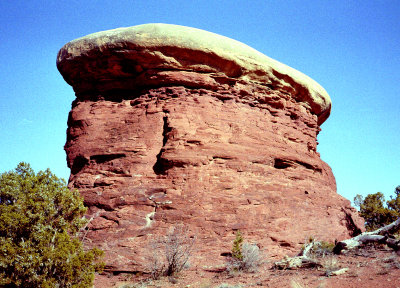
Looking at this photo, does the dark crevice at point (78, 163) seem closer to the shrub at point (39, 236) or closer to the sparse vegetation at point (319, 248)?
the shrub at point (39, 236)

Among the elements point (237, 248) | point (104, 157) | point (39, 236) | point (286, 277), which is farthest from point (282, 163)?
point (39, 236)

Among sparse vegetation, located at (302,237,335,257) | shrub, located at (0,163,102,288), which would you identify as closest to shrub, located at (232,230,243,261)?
sparse vegetation, located at (302,237,335,257)

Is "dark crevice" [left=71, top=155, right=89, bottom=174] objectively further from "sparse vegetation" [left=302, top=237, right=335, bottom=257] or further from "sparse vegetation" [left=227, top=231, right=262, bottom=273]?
"sparse vegetation" [left=302, top=237, right=335, bottom=257]

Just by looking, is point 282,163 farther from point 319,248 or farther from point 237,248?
point 237,248

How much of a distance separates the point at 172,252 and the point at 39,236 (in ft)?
11.4

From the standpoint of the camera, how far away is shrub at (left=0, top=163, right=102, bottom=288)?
6.40 metres

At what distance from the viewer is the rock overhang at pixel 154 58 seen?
11422 mm

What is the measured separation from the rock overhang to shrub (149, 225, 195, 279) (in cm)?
563

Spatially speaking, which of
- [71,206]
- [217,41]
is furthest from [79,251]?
[217,41]

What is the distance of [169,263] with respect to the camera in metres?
8.70

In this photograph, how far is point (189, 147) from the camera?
1091 cm

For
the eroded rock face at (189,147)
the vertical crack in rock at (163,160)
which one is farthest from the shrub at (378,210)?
the vertical crack in rock at (163,160)

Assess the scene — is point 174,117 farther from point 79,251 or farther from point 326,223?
point 326,223

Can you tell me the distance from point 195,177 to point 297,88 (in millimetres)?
6711
